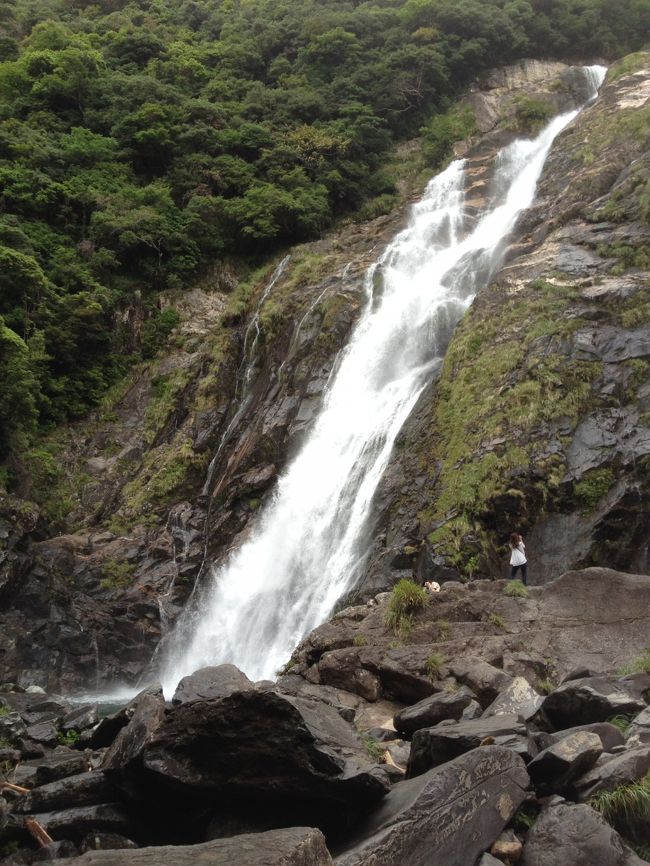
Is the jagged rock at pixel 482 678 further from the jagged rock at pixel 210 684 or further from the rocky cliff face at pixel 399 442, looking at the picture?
the rocky cliff face at pixel 399 442

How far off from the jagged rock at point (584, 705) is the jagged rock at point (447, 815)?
51.5 inches

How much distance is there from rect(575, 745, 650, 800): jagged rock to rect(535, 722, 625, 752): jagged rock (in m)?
A: 0.47

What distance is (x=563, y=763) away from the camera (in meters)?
4.38

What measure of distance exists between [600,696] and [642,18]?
3827cm

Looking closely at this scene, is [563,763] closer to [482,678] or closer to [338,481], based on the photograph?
[482,678]

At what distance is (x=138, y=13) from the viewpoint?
41.5 m

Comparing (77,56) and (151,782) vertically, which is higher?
(77,56)

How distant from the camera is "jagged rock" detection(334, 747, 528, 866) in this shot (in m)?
3.85

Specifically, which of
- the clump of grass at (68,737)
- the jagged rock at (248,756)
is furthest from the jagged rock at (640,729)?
the clump of grass at (68,737)

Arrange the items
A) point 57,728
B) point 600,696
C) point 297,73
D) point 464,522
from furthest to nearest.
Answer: point 297,73, point 464,522, point 57,728, point 600,696

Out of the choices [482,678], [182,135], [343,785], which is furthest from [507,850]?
[182,135]

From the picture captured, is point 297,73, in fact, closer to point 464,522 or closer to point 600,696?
point 464,522

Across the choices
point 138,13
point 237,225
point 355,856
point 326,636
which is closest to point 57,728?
point 326,636

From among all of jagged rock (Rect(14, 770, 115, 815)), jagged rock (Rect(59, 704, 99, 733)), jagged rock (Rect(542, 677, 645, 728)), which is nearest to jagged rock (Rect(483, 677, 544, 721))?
jagged rock (Rect(542, 677, 645, 728))
